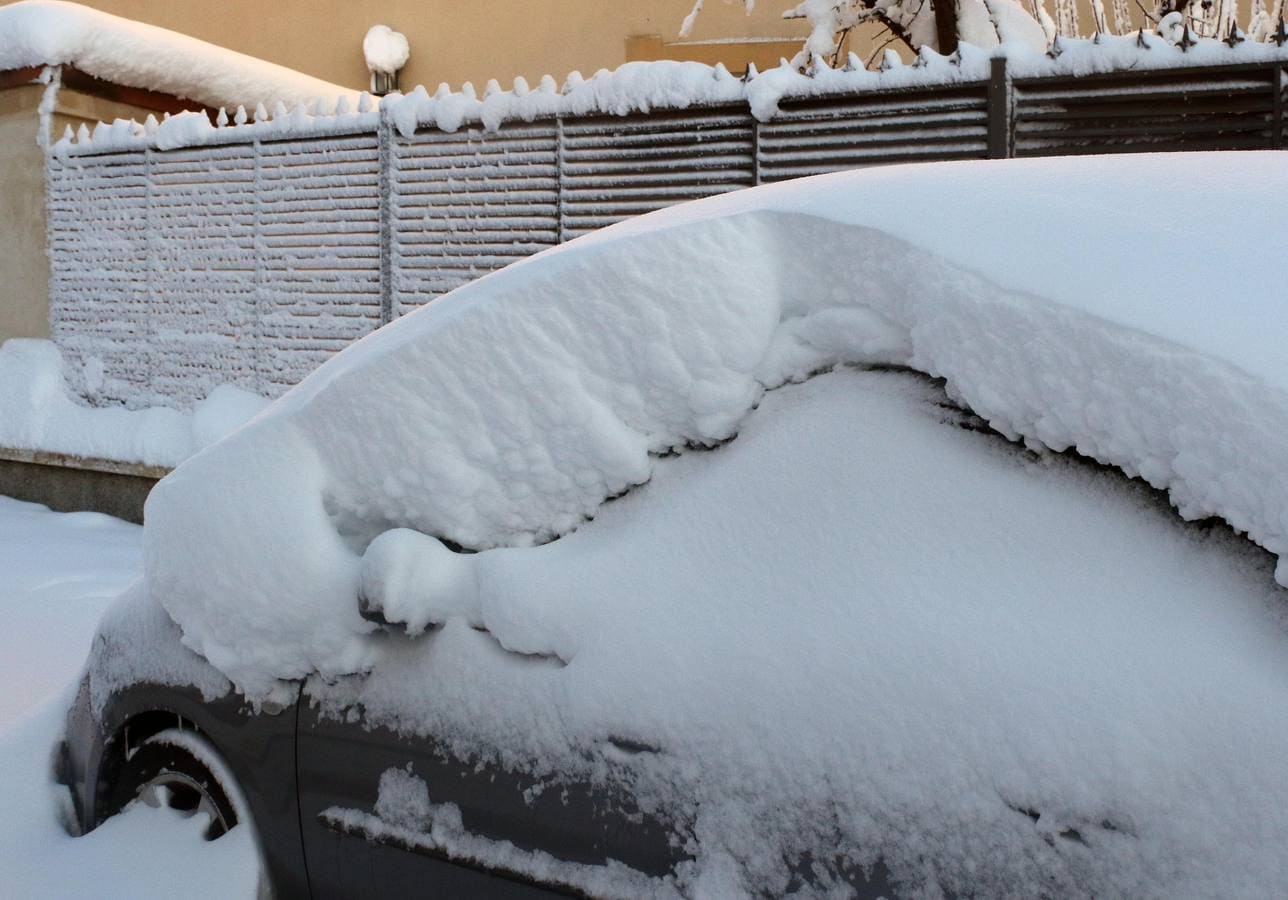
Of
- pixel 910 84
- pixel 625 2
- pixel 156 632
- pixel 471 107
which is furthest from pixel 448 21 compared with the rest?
pixel 156 632

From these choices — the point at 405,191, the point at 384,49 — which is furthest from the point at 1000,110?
the point at 384,49

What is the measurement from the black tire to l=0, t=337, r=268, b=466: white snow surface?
14.4 feet

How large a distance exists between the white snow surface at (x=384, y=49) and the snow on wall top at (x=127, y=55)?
351 cm

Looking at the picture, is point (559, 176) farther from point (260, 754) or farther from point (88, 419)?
point (260, 754)

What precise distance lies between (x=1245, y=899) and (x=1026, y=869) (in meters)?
0.23

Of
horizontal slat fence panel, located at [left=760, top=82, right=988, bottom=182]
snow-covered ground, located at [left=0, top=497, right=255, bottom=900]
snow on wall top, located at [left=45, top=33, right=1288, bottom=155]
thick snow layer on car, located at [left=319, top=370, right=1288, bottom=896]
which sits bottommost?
snow-covered ground, located at [left=0, top=497, right=255, bottom=900]

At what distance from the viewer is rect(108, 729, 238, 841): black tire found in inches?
81.0

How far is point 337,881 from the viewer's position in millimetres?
1856

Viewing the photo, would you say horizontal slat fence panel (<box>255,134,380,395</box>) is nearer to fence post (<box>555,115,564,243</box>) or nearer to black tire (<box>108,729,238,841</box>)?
fence post (<box>555,115,564,243</box>)

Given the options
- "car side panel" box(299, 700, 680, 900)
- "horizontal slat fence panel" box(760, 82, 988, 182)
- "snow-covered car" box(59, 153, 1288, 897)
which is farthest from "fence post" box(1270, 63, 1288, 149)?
"car side panel" box(299, 700, 680, 900)

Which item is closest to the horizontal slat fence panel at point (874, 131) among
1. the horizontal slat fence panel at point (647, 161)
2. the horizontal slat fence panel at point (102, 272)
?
the horizontal slat fence panel at point (647, 161)

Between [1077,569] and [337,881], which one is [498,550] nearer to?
[337,881]

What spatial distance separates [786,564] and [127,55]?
8442 millimetres

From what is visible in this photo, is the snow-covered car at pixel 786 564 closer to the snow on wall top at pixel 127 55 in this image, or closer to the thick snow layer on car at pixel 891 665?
the thick snow layer on car at pixel 891 665
